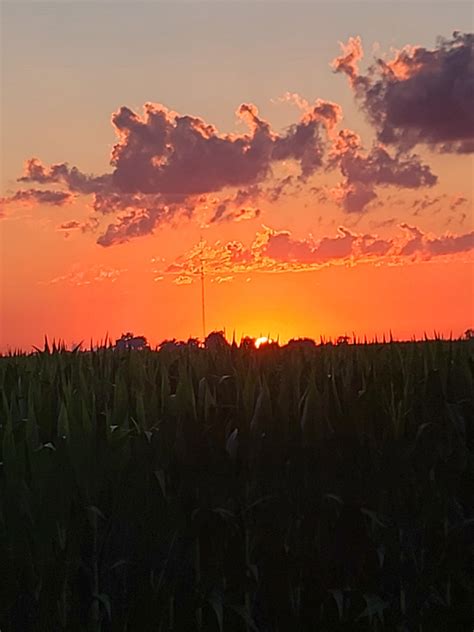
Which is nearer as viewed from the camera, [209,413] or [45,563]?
[45,563]

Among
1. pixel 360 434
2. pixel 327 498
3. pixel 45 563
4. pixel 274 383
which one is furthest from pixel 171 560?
pixel 274 383

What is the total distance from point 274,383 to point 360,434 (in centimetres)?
100

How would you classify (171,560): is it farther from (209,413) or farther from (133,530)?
(209,413)

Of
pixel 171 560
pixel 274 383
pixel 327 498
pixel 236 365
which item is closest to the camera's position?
pixel 171 560

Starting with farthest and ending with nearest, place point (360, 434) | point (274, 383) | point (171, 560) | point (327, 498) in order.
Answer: point (274, 383), point (360, 434), point (327, 498), point (171, 560)

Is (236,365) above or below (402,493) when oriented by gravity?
above

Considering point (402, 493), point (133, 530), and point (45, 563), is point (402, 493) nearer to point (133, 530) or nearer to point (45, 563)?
point (133, 530)

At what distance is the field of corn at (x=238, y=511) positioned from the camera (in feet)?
13.8

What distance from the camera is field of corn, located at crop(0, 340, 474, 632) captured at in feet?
13.8

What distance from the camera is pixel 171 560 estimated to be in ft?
14.4

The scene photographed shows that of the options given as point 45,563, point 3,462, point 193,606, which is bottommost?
point 193,606

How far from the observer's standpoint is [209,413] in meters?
4.93

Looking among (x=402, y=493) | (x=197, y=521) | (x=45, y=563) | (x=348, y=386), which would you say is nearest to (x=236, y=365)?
(x=348, y=386)

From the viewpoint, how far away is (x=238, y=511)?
4.55m
